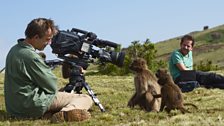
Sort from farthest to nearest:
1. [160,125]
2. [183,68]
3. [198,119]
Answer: [183,68]
[198,119]
[160,125]

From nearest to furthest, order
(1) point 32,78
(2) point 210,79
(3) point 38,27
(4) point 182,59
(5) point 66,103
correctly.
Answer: (3) point 38,27 < (1) point 32,78 < (5) point 66,103 < (4) point 182,59 < (2) point 210,79

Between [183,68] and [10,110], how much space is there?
251 inches

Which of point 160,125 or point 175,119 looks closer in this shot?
point 160,125

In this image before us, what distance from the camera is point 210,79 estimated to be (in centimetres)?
1516

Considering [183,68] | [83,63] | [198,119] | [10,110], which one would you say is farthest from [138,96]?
[183,68]

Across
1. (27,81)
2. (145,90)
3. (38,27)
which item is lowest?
(145,90)

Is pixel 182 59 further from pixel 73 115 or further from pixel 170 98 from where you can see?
pixel 73 115

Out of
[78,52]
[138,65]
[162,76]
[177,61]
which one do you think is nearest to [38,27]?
[78,52]

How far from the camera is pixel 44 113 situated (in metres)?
9.23

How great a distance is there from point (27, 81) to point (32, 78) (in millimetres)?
119

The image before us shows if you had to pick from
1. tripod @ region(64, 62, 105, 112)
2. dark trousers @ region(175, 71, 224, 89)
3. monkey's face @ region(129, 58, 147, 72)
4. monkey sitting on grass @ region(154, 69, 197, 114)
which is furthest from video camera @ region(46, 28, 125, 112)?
dark trousers @ region(175, 71, 224, 89)

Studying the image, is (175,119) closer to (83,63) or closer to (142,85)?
(142,85)

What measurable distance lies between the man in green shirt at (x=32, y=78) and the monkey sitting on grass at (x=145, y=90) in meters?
1.61

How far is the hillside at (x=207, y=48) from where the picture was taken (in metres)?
85.4
